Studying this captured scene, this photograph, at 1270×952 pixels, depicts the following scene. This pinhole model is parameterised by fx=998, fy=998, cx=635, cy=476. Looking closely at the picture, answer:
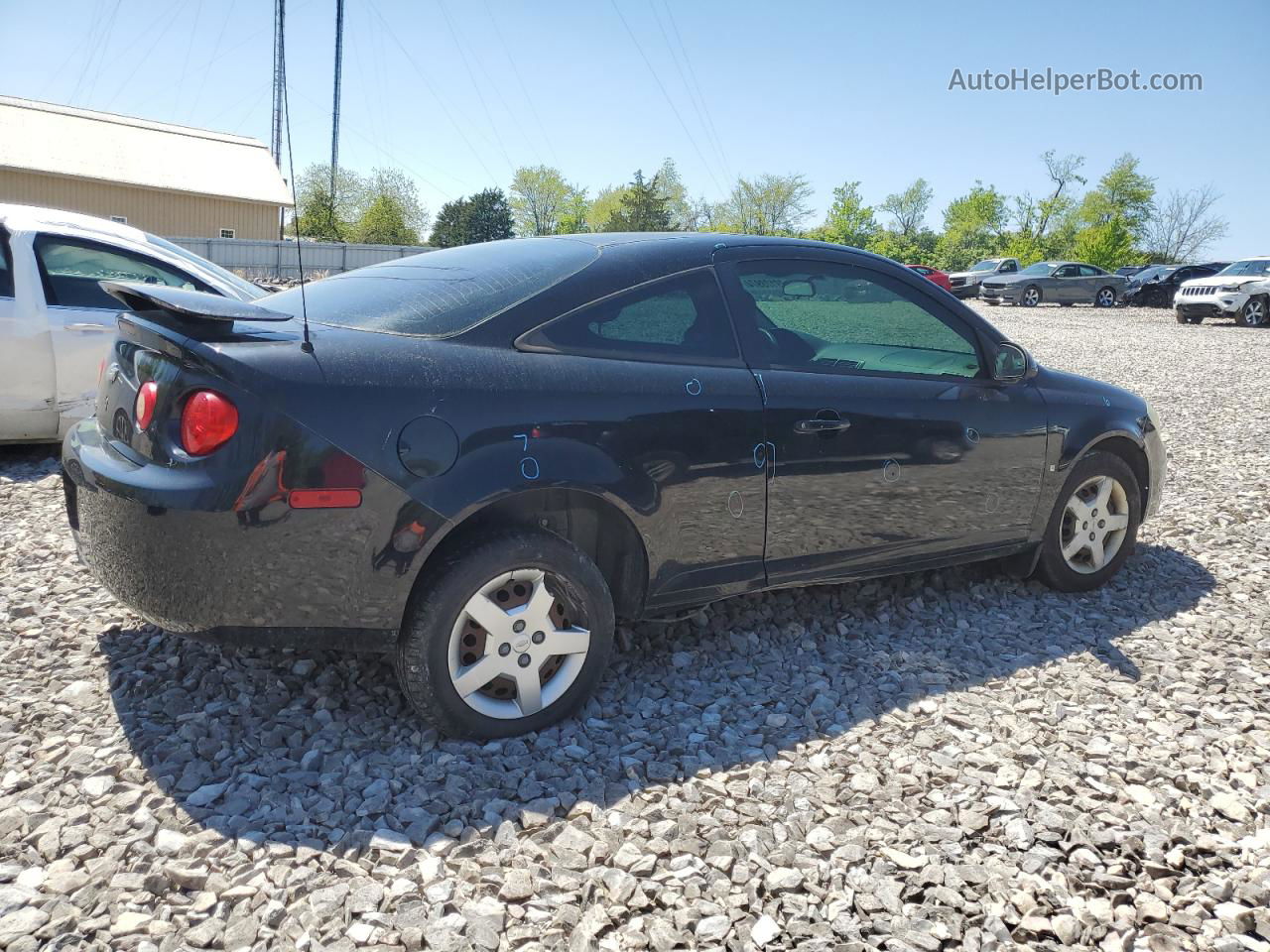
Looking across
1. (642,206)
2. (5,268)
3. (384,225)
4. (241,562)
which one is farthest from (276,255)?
(241,562)

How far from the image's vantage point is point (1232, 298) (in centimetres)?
2536

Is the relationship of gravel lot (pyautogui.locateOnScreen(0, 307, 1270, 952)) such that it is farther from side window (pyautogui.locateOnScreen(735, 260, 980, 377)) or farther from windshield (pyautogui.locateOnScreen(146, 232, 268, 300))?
windshield (pyautogui.locateOnScreen(146, 232, 268, 300))

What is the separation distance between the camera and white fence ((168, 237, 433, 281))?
33.7m

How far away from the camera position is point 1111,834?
2779mm

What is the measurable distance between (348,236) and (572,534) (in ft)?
244

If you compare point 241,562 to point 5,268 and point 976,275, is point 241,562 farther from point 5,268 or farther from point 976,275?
point 976,275

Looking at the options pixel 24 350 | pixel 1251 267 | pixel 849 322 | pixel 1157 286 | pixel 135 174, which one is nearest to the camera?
pixel 849 322

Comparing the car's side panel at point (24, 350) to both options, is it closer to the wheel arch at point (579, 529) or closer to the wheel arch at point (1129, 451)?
the wheel arch at point (579, 529)

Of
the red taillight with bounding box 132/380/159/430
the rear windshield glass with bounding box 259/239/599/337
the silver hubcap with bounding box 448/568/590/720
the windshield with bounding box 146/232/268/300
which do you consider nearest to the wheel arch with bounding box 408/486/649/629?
the silver hubcap with bounding box 448/568/590/720

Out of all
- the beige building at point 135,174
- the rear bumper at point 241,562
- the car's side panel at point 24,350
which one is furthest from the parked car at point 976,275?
the rear bumper at point 241,562

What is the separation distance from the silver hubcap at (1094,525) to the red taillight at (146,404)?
3.82 metres

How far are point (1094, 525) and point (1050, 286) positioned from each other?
3231 cm

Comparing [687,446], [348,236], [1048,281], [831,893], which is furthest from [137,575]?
[348,236]

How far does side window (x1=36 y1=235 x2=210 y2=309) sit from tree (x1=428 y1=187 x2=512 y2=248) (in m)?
47.3
